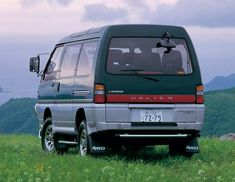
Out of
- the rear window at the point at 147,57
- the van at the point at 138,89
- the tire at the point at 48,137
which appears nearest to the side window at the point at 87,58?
the van at the point at 138,89

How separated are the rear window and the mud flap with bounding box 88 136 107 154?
1.33m

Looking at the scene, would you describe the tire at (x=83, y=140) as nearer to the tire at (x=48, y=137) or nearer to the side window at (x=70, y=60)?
the side window at (x=70, y=60)

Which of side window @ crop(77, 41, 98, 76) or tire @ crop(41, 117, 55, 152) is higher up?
side window @ crop(77, 41, 98, 76)

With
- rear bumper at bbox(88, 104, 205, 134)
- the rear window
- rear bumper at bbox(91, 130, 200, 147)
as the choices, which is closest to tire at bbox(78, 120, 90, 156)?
rear bumper at bbox(91, 130, 200, 147)

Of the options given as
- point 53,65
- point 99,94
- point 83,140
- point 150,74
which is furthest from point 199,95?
point 53,65

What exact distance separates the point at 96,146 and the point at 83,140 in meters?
0.68

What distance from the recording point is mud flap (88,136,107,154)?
42.6 feet

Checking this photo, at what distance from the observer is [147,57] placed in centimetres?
1295

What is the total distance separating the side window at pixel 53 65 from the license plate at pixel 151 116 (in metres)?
3.35

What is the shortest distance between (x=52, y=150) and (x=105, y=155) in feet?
8.66

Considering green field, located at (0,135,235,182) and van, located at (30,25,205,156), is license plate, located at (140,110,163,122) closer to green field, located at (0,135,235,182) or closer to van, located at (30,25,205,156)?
van, located at (30,25,205,156)

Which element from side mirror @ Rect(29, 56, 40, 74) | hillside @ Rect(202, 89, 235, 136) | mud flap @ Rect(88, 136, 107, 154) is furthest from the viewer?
hillside @ Rect(202, 89, 235, 136)

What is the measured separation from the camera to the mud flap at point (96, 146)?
12992 mm

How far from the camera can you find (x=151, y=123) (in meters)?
12.7
